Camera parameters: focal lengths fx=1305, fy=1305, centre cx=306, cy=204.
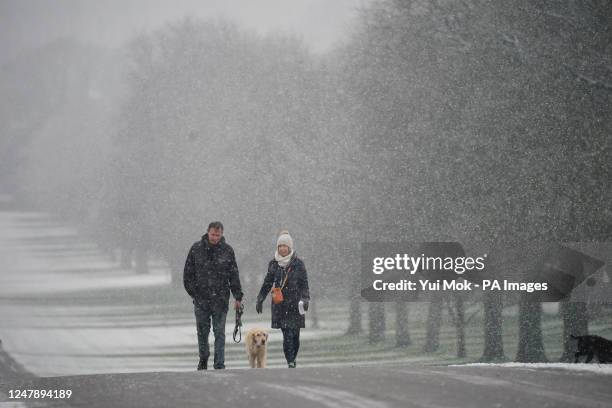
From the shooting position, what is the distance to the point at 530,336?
108 feet

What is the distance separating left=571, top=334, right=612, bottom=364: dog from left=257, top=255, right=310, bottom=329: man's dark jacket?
16.0 ft

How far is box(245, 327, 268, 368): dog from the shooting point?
1817 cm

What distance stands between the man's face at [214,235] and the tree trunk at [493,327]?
645 inches

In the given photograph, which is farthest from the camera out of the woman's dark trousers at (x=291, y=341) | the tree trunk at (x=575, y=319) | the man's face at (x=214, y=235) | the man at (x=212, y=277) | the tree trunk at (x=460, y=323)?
the tree trunk at (x=460, y=323)

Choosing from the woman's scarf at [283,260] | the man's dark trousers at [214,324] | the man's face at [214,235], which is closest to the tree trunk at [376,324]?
the man's dark trousers at [214,324]

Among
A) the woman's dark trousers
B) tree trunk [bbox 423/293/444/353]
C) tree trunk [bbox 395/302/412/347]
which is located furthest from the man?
tree trunk [bbox 395/302/412/347]

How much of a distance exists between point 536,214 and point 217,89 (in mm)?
36036

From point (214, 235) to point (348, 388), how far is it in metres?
4.02

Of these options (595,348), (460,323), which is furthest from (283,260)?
(460,323)

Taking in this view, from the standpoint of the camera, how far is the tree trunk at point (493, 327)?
33.4 m

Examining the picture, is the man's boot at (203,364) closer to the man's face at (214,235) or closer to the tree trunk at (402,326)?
the man's face at (214,235)

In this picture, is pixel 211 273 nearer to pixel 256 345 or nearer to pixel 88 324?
pixel 256 345

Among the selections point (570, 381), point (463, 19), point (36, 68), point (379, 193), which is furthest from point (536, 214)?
point (36, 68)

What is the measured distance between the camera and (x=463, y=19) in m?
31.6
